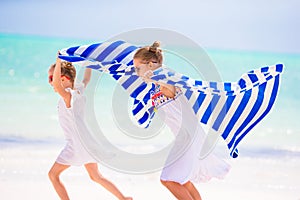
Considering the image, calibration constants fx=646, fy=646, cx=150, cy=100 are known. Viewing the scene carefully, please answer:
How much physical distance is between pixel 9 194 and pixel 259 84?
184 centimetres

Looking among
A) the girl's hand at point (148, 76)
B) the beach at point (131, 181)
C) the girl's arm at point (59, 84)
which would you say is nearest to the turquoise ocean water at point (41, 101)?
the beach at point (131, 181)

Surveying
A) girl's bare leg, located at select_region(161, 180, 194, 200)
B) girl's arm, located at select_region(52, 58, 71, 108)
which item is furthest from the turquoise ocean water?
girl's bare leg, located at select_region(161, 180, 194, 200)

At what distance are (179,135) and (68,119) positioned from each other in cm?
73

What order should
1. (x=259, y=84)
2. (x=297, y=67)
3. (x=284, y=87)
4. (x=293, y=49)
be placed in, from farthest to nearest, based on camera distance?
(x=293, y=49) < (x=297, y=67) < (x=284, y=87) < (x=259, y=84)

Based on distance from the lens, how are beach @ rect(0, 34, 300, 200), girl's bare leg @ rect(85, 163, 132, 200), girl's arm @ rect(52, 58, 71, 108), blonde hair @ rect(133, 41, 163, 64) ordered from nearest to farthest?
blonde hair @ rect(133, 41, 163, 64) → girl's arm @ rect(52, 58, 71, 108) → girl's bare leg @ rect(85, 163, 132, 200) → beach @ rect(0, 34, 300, 200)

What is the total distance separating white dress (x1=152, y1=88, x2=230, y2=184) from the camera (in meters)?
3.66

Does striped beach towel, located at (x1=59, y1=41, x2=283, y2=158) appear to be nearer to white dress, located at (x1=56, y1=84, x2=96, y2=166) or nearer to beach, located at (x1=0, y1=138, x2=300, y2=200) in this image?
white dress, located at (x1=56, y1=84, x2=96, y2=166)

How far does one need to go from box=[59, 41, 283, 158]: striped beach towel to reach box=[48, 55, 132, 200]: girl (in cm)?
18

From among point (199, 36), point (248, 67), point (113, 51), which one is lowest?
point (199, 36)

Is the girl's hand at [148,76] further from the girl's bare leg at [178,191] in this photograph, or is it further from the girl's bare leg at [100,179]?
the girl's bare leg at [100,179]

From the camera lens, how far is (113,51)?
4.04 meters

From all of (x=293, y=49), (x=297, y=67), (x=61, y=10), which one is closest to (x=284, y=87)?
(x=297, y=67)

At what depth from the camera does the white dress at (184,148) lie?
3.66m

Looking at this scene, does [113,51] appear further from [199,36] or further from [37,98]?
[199,36]
